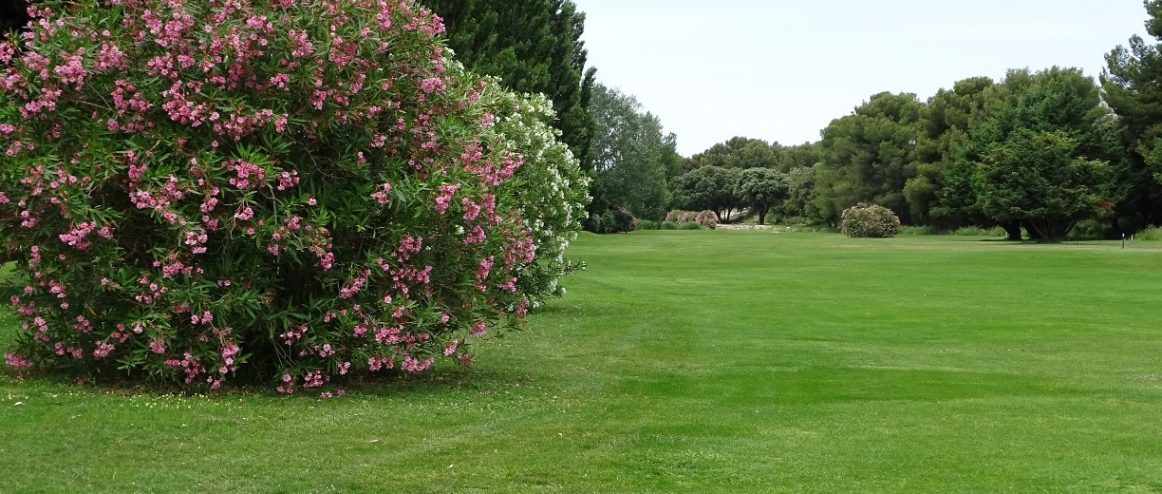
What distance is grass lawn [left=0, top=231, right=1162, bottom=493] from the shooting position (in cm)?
1012

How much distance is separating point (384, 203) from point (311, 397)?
8.49 feet

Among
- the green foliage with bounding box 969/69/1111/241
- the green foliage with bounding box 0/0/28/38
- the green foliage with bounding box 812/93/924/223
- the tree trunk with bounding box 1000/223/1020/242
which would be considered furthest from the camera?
the green foliage with bounding box 812/93/924/223

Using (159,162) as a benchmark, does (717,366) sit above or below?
below

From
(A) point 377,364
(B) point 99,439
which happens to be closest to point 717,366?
(A) point 377,364

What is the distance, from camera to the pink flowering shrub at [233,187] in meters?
13.5

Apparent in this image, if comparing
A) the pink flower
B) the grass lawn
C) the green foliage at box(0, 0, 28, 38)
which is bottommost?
the grass lawn

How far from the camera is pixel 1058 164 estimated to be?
80375mm

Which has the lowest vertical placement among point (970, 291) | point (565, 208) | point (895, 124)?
point (970, 291)

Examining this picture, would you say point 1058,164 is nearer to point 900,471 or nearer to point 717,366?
point 717,366

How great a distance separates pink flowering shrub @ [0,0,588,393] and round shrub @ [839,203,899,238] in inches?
3650

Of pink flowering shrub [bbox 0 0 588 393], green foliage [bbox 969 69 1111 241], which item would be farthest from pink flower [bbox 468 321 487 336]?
green foliage [bbox 969 69 1111 241]

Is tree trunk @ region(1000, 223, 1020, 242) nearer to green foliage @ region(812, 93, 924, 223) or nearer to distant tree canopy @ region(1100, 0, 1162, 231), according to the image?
distant tree canopy @ region(1100, 0, 1162, 231)

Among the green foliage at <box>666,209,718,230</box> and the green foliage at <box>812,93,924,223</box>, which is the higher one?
the green foliage at <box>812,93,924,223</box>

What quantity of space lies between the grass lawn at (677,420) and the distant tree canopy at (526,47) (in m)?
22.1
